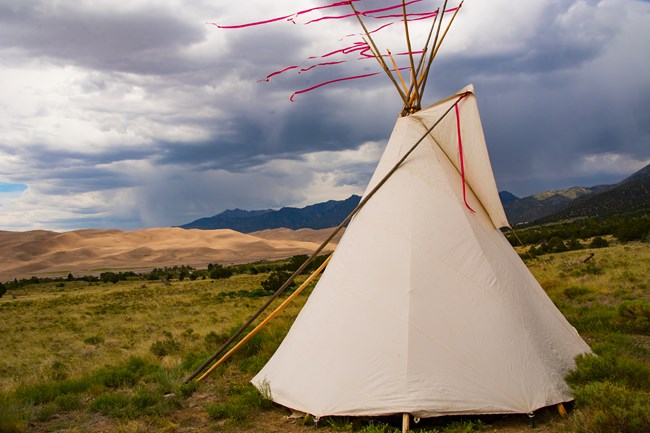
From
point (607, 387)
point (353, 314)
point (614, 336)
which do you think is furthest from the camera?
point (614, 336)

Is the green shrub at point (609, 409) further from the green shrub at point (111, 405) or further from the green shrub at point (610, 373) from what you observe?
the green shrub at point (111, 405)

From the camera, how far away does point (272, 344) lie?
33.0 ft

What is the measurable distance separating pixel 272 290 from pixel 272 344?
1899 centimetres

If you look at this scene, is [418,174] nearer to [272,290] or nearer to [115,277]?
[272,290]

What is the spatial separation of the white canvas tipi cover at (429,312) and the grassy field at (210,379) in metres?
0.30

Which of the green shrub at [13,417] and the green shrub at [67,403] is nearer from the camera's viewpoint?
the green shrub at [13,417]

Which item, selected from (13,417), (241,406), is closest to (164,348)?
A: (13,417)

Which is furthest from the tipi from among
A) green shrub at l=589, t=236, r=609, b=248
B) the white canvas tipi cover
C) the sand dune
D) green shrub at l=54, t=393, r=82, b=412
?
the sand dune

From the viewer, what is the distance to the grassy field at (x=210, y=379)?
5.55 meters

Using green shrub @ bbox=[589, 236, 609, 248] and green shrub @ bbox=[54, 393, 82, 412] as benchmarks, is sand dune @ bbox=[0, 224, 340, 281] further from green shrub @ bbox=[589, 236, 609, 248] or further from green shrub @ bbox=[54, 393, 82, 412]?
green shrub @ bbox=[54, 393, 82, 412]

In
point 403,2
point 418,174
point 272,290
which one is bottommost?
point 272,290

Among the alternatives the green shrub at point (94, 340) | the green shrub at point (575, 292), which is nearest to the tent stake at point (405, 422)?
the green shrub at point (575, 292)

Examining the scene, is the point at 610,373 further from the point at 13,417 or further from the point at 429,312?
the point at 13,417

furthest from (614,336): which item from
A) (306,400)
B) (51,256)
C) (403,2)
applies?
(51,256)
